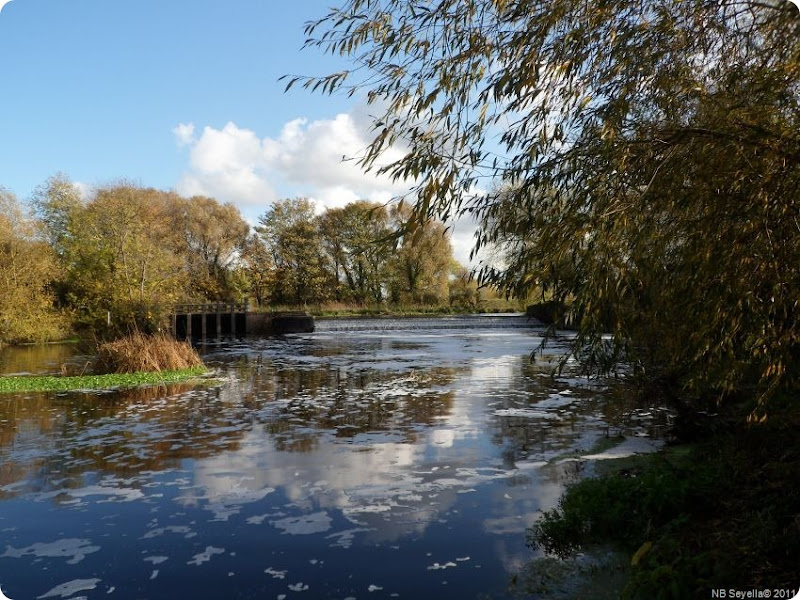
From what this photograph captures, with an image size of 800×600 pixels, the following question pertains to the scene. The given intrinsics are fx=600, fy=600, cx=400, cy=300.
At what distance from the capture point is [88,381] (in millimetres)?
14477

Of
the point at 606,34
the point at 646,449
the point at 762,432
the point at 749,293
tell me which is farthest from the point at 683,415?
the point at 606,34

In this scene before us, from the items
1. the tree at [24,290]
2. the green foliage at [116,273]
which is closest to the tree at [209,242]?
the green foliage at [116,273]

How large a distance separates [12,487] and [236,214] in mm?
48817

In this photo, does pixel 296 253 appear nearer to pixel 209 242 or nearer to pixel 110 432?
pixel 209 242

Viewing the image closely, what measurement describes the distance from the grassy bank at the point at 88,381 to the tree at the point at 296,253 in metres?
37.1

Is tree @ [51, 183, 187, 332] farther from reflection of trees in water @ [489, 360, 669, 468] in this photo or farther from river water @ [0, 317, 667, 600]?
reflection of trees in water @ [489, 360, 669, 468]

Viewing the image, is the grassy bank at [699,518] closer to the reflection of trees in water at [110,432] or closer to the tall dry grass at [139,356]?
the reflection of trees in water at [110,432]

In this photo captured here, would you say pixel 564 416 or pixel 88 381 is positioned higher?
pixel 88 381

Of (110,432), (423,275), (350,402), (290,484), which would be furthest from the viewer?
(423,275)

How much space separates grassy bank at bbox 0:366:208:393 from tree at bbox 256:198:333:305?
37088 millimetres

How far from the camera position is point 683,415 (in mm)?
8844

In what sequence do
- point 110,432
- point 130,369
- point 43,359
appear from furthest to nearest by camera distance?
point 43,359 → point 130,369 → point 110,432

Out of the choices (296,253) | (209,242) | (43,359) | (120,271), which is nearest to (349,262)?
(296,253)

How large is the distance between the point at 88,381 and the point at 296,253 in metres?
39.5
